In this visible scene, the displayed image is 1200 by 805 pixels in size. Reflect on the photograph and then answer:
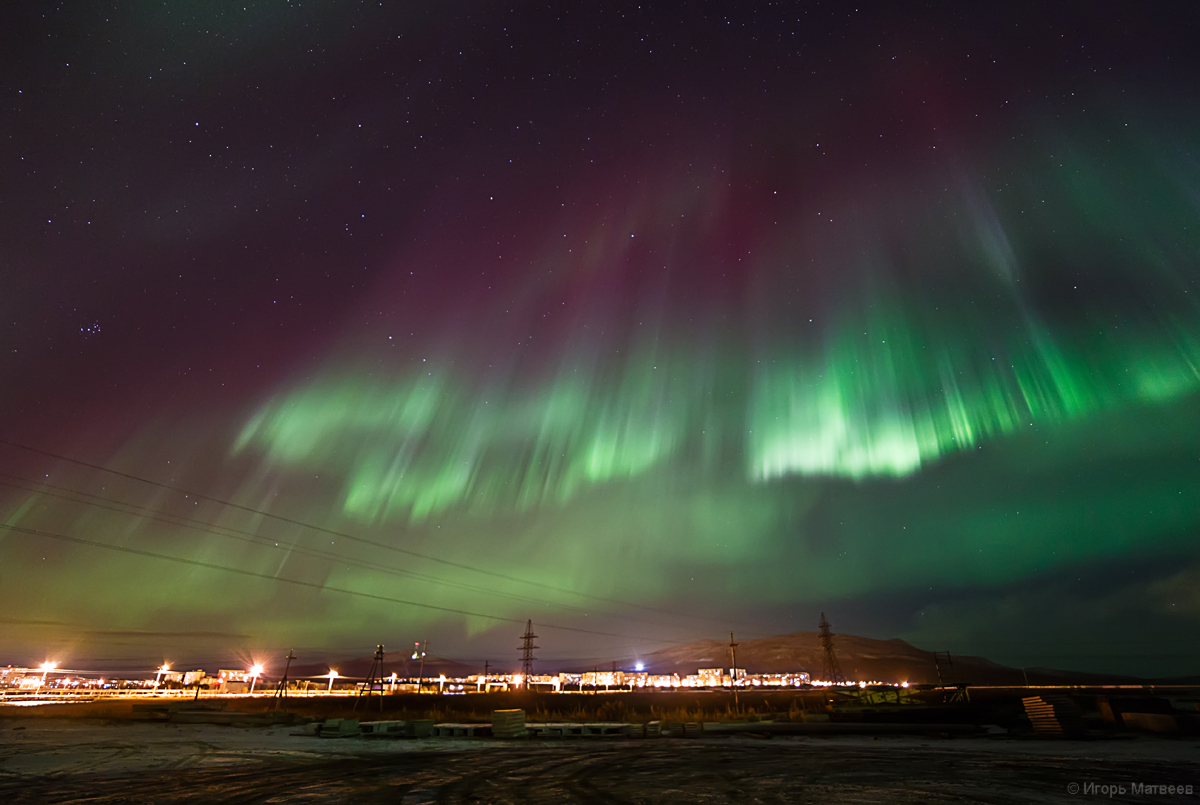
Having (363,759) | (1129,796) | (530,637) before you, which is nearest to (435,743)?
(363,759)

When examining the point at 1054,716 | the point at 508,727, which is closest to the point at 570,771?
the point at 508,727

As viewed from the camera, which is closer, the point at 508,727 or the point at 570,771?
the point at 570,771

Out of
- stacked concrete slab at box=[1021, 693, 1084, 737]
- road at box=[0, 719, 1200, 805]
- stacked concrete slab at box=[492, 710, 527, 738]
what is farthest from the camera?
stacked concrete slab at box=[492, 710, 527, 738]

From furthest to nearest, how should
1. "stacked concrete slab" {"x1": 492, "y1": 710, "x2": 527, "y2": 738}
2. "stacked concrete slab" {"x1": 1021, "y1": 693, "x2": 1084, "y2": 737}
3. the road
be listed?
1. "stacked concrete slab" {"x1": 492, "y1": 710, "x2": 527, "y2": 738}
2. "stacked concrete slab" {"x1": 1021, "y1": 693, "x2": 1084, "y2": 737}
3. the road

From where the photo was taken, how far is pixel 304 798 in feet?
47.5

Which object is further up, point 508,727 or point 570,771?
point 508,727

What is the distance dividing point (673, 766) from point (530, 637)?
110041mm

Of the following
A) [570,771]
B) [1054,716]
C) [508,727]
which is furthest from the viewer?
[1054,716]

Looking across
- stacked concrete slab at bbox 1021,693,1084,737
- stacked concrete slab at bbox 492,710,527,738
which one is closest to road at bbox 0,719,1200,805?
stacked concrete slab at bbox 492,710,527,738

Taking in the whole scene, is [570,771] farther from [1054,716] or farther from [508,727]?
[1054,716]

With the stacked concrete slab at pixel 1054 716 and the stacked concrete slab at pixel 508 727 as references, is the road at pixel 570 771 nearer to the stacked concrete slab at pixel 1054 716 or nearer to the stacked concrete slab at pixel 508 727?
the stacked concrete slab at pixel 508 727

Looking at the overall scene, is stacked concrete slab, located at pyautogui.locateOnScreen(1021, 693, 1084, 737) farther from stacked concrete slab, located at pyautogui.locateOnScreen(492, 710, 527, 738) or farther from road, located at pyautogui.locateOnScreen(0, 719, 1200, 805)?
stacked concrete slab, located at pyautogui.locateOnScreen(492, 710, 527, 738)

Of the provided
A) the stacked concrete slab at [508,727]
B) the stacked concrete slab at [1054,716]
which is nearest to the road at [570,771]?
the stacked concrete slab at [508,727]

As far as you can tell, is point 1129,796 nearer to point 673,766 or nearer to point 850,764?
point 850,764
